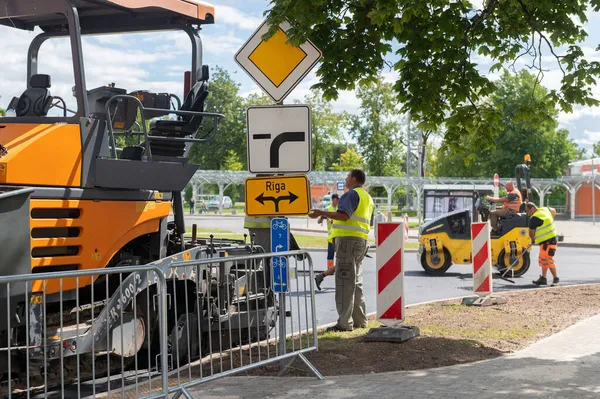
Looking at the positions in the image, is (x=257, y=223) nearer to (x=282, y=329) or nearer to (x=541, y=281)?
(x=282, y=329)

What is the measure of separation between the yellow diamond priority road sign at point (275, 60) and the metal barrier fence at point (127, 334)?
5.14ft

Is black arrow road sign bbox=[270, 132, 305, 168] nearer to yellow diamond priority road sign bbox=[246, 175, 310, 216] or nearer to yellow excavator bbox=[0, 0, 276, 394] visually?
yellow diamond priority road sign bbox=[246, 175, 310, 216]

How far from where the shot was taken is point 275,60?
7641 millimetres

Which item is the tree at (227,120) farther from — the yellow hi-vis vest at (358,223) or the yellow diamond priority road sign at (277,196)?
the yellow diamond priority road sign at (277,196)

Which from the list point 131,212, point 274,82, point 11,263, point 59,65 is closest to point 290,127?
point 274,82

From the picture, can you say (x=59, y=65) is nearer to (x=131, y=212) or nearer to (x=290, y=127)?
(x=131, y=212)

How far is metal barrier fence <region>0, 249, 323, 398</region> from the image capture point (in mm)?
5625

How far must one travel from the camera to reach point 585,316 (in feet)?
36.0

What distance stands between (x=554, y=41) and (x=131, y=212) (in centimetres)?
529

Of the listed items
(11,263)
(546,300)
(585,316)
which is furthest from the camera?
(546,300)

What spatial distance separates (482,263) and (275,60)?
5553 mm

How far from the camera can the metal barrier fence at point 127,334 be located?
562cm

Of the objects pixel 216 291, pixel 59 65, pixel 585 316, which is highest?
pixel 59 65

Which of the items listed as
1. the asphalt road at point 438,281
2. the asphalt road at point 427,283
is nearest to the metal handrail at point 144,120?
the asphalt road at point 427,283
